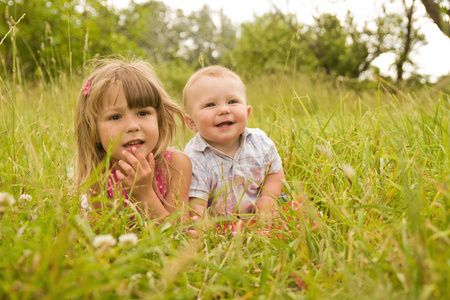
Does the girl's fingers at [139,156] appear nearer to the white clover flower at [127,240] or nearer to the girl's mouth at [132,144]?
the girl's mouth at [132,144]

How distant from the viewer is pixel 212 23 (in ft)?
146

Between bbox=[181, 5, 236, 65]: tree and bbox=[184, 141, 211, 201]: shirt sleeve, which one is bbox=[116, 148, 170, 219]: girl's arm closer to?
bbox=[184, 141, 211, 201]: shirt sleeve

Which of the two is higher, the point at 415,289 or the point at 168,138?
the point at 168,138

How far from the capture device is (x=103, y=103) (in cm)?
197

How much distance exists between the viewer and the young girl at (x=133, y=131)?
1939mm

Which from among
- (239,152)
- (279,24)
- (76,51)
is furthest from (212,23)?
(239,152)

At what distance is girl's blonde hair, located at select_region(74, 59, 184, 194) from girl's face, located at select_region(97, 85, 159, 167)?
0.10 ft

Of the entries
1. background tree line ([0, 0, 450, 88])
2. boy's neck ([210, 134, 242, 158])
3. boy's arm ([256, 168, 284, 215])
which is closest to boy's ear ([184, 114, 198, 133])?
boy's neck ([210, 134, 242, 158])

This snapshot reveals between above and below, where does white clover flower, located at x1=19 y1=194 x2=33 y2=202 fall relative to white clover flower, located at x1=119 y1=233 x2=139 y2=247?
above

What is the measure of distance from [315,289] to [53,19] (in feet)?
30.7

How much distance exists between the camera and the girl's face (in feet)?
6.37

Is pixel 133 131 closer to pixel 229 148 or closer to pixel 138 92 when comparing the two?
pixel 138 92

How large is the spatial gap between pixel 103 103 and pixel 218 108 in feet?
2.19

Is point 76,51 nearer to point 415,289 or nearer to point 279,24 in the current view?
point 279,24
